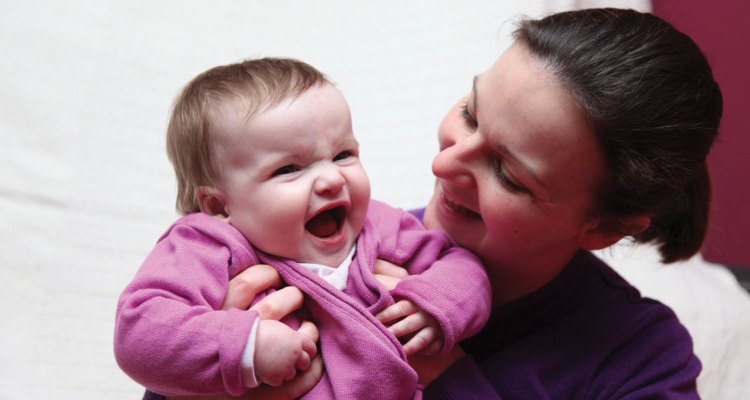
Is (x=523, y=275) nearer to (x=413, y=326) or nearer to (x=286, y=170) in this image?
(x=413, y=326)

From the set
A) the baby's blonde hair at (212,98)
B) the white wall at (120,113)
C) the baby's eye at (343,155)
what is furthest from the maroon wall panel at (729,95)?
the baby's blonde hair at (212,98)

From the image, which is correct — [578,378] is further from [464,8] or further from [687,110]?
[464,8]

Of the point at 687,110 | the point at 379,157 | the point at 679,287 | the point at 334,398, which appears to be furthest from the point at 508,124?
the point at 679,287

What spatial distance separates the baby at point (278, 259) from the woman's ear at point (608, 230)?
0.19m

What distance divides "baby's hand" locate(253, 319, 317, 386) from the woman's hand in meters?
0.06

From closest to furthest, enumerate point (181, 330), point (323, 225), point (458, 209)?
point (181, 330)
point (323, 225)
point (458, 209)

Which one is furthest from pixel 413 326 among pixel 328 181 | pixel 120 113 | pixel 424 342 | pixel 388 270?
pixel 120 113

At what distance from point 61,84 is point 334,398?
1350mm

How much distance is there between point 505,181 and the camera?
48.0 inches

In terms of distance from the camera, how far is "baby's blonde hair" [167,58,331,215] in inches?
45.8

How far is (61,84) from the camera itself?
2.06 m

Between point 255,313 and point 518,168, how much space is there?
449 millimetres

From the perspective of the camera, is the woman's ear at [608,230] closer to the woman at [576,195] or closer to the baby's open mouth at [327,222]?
the woman at [576,195]

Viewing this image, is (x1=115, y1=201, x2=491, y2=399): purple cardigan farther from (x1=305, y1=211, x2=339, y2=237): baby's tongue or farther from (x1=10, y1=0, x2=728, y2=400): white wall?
(x1=10, y1=0, x2=728, y2=400): white wall
